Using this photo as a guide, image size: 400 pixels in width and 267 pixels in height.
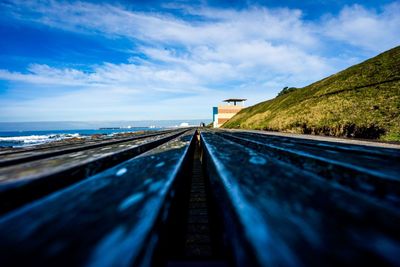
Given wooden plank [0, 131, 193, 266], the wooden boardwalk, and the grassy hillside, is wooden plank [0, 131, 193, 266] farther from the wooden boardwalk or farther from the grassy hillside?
the grassy hillside

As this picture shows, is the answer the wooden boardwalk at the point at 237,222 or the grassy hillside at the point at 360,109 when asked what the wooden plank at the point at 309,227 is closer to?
the wooden boardwalk at the point at 237,222

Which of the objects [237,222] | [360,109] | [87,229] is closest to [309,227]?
[237,222]

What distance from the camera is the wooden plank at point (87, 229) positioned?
1.00ft

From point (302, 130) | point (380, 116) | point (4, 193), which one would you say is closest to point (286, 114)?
point (302, 130)

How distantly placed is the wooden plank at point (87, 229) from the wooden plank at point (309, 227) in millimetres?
185

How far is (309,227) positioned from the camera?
350 millimetres

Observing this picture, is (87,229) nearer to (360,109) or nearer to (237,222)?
(237,222)

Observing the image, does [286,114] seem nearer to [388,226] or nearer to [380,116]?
[380,116]

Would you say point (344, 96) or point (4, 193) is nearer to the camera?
point (4, 193)

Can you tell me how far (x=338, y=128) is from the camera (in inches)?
368

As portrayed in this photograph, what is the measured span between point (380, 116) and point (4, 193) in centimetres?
→ 1157

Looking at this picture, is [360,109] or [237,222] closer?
[237,222]

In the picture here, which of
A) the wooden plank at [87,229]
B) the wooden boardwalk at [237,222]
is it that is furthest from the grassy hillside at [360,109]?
the wooden plank at [87,229]

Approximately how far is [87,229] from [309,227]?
447 mm
